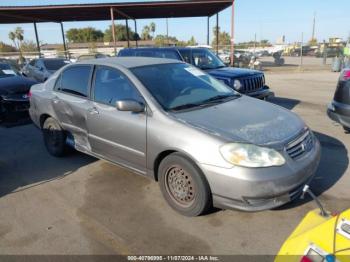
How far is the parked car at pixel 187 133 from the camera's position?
294 centimetres

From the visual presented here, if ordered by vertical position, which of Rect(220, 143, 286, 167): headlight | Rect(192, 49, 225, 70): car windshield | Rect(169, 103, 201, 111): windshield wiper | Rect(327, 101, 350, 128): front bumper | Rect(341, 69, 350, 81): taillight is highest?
Rect(192, 49, 225, 70): car windshield

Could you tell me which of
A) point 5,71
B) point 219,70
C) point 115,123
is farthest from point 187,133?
point 5,71

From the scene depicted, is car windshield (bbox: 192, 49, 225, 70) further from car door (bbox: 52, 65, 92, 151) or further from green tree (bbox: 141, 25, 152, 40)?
green tree (bbox: 141, 25, 152, 40)

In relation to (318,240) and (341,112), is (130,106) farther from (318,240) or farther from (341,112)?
(341,112)

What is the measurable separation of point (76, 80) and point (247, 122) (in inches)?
109

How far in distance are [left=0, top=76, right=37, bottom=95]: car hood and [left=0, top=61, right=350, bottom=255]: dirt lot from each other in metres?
3.19

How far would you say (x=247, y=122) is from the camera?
3.38 metres

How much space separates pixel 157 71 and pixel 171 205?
1.79 m

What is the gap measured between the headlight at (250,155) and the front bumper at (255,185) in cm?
5

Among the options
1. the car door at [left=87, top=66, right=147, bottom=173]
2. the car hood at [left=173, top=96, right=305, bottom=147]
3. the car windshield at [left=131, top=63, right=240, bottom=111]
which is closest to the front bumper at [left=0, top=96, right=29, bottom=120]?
the car door at [left=87, top=66, right=147, bottom=173]

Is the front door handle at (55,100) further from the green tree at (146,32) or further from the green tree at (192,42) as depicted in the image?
the green tree at (146,32)

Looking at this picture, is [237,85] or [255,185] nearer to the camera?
[255,185]

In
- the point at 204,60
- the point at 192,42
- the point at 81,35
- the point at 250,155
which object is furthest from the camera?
the point at 81,35

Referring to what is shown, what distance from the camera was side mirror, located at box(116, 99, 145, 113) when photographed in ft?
11.6
